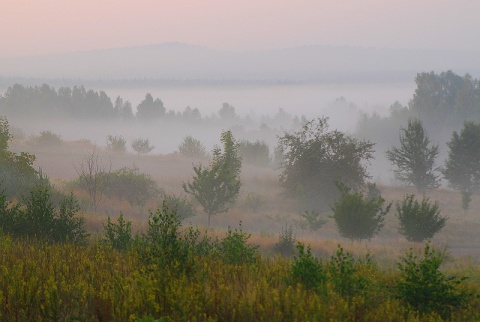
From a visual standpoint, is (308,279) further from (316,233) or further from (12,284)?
(316,233)

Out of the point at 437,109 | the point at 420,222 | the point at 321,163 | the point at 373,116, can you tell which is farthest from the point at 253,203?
the point at 373,116

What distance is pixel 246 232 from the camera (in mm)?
24859

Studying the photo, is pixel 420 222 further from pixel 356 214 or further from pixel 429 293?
pixel 429 293

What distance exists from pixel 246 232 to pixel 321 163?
20.7 m

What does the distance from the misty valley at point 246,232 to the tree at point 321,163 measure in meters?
0.12

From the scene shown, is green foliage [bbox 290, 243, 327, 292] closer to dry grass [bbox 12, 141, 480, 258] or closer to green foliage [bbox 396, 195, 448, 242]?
dry grass [bbox 12, 141, 480, 258]

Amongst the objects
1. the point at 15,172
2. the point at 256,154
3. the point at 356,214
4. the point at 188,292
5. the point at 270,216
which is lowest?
the point at 270,216

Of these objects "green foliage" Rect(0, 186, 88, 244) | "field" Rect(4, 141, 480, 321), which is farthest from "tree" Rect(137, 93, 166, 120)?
"field" Rect(4, 141, 480, 321)

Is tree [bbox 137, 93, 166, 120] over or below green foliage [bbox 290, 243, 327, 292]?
over

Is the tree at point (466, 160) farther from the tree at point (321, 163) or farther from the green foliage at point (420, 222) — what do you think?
the green foliage at point (420, 222)

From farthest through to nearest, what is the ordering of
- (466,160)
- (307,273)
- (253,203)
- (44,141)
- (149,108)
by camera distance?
(149,108) → (44,141) → (466,160) → (253,203) → (307,273)

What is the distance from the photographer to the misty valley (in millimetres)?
6277

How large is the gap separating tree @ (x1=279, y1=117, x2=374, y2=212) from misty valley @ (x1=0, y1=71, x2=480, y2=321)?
0.40 ft

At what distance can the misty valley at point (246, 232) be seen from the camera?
6277mm
